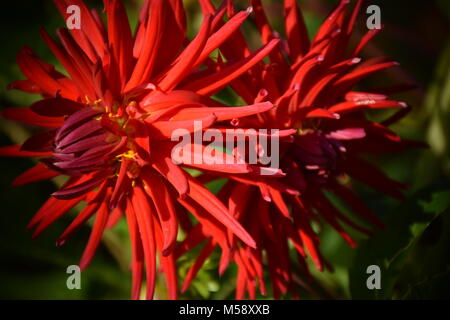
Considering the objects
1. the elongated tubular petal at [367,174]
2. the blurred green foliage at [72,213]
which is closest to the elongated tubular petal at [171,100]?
the elongated tubular petal at [367,174]

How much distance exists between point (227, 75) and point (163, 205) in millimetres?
164

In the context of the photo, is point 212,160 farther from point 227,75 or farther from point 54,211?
point 54,211

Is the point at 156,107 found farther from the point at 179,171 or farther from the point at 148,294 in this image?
→ the point at 148,294

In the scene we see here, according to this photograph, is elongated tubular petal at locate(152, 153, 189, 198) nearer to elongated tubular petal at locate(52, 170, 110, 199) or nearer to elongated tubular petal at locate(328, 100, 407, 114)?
elongated tubular petal at locate(52, 170, 110, 199)

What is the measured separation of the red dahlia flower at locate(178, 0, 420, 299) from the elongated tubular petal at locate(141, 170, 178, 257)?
0.07 meters

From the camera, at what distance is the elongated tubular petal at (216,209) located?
60cm

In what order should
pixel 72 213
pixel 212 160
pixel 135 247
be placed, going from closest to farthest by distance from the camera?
1. pixel 212 160
2. pixel 135 247
3. pixel 72 213

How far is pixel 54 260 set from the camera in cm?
119

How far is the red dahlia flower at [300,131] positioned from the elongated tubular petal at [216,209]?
5 centimetres

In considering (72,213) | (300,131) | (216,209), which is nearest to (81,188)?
(216,209)

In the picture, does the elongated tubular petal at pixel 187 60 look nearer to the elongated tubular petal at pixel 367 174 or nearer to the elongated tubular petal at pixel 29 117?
the elongated tubular petal at pixel 29 117

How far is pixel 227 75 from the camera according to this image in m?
0.61

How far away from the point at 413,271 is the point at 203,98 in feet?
1.72

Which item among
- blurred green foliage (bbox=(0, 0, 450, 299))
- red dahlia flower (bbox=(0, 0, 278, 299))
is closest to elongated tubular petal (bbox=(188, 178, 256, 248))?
red dahlia flower (bbox=(0, 0, 278, 299))
